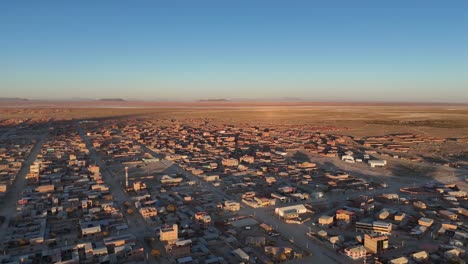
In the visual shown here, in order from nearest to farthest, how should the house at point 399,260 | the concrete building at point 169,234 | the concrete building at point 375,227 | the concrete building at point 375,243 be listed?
the house at point 399,260, the concrete building at point 375,243, the concrete building at point 169,234, the concrete building at point 375,227

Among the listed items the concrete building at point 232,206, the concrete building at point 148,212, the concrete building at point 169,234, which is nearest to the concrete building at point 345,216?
the concrete building at point 232,206

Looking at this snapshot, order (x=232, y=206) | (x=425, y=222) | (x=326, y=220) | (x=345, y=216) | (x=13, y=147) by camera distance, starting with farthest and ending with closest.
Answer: (x=13, y=147), (x=232, y=206), (x=345, y=216), (x=326, y=220), (x=425, y=222)

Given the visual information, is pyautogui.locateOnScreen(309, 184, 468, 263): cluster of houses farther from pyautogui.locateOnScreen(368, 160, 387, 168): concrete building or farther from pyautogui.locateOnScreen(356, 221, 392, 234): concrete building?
pyautogui.locateOnScreen(368, 160, 387, 168): concrete building

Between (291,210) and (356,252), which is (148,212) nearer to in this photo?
(291,210)

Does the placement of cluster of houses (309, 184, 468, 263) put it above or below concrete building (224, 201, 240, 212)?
below

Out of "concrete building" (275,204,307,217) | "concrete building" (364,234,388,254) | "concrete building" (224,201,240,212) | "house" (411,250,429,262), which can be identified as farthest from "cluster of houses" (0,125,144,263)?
"house" (411,250,429,262)

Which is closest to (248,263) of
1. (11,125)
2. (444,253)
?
(444,253)

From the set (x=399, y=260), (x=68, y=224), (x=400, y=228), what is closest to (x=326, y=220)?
(x=400, y=228)

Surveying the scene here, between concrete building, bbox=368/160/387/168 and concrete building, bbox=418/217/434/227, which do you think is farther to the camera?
concrete building, bbox=368/160/387/168

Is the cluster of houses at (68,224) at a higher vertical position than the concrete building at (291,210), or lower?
lower

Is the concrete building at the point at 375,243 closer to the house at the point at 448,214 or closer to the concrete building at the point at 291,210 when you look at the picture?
the concrete building at the point at 291,210

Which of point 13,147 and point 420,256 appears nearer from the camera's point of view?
point 420,256

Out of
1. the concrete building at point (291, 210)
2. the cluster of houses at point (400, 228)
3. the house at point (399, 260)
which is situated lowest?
the cluster of houses at point (400, 228)
